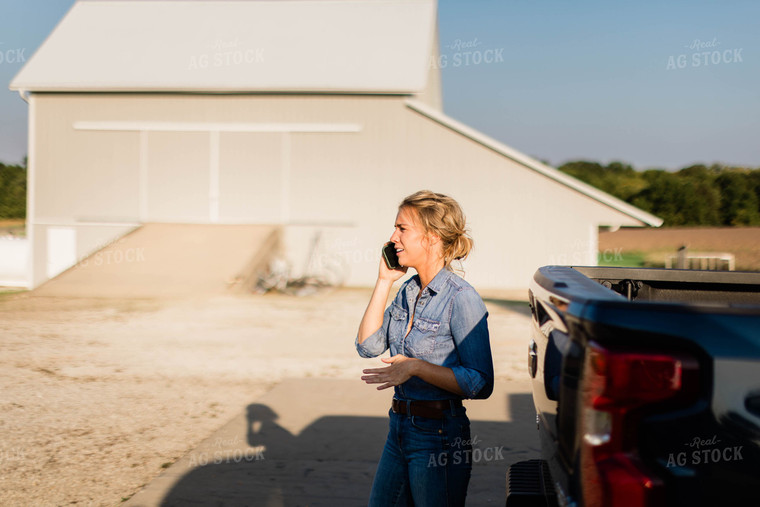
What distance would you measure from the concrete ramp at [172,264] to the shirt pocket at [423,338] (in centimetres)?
1368

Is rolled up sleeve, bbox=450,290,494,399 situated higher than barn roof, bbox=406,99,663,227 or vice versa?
barn roof, bbox=406,99,663,227

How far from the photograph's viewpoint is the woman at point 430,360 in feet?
8.23

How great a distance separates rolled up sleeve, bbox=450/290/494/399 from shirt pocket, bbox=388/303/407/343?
0.23 meters

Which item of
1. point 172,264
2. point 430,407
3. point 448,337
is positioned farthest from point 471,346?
point 172,264

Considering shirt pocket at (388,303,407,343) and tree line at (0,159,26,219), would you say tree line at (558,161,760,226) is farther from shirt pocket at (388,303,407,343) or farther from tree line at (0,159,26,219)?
shirt pocket at (388,303,407,343)

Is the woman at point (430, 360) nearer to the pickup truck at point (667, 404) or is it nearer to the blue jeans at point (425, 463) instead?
the blue jeans at point (425, 463)

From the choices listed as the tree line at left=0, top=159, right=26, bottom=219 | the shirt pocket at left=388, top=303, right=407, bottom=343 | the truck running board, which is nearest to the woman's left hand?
the shirt pocket at left=388, top=303, right=407, bottom=343

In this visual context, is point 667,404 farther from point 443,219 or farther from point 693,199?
point 693,199

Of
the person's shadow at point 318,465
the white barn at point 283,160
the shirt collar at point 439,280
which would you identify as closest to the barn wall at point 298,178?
the white barn at point 283,160

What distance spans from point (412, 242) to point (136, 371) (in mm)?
6507

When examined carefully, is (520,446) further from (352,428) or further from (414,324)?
(414,324)

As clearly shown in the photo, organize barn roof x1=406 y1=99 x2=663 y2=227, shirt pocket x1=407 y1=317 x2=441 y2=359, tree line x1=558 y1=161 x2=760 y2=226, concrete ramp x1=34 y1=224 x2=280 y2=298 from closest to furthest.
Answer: shirt pocket x1=407 y1=317 x2=441 y2=359, concrete ramp x1=34 y1=224 x2=280 y2=298, barn roof x1=406 y1=99 x2=663 y2=227, tree line x1=558 y1=161 x2=760 y2=226

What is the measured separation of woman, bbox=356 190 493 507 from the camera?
2.51m

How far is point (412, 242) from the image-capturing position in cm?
270
